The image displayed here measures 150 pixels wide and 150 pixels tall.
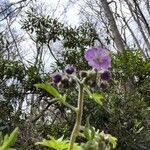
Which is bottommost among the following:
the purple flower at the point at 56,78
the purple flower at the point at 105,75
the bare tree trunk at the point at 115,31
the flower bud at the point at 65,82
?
the purple flower at the point at 105,75

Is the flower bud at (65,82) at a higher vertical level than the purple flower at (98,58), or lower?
lower

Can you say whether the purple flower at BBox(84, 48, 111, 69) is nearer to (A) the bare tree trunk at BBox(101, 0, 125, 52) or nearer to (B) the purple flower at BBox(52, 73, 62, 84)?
(B) the purple flower at BBox(52, 73, 62, 84)

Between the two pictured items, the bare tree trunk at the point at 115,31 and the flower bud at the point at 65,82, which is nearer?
the flower bud at the point at 65,82

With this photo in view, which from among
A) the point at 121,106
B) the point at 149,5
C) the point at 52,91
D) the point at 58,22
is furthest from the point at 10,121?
the point at 149,5

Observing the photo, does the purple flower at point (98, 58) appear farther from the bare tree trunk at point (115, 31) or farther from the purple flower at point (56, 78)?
the bare tree trunk at point (115, 31)

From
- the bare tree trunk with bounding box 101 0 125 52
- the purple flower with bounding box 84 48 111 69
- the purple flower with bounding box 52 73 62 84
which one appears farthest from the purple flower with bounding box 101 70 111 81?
the bare tree trunk with bounding box 101 0 125 52

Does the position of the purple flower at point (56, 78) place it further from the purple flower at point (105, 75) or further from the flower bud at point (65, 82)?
the purple flower at point (105, 75)

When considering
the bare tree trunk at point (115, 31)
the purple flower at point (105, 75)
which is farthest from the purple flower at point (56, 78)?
the bare tree trunk at point (115, 31)

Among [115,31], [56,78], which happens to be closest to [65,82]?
[56,78]
